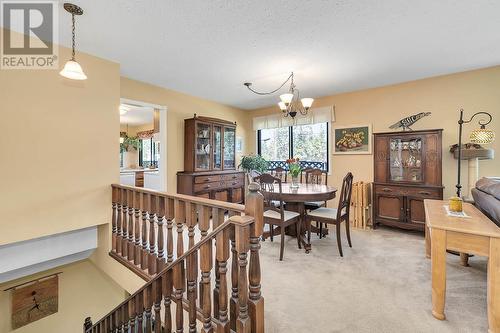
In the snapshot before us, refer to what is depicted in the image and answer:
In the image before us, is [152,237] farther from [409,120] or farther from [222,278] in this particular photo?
[409,120]

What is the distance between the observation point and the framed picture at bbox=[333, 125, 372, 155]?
429 cm

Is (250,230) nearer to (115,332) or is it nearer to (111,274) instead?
(115,332)

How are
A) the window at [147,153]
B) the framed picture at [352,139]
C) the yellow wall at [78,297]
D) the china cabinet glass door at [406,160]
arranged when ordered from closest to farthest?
the yellow wall at [78,297], the china cabinet glass door at [406,160], the framed picture at [352,139], the window at [147,153]

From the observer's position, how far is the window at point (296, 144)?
4.95m

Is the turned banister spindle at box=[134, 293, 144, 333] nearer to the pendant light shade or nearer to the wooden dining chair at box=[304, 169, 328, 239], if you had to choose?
the wooden dining chair at box=[304, 169, 328, 239]

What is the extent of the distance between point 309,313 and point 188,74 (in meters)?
3.39

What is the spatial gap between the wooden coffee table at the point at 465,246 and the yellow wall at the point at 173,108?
151 inches

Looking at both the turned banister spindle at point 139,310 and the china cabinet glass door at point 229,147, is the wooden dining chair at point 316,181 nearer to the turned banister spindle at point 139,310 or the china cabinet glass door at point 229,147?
the china cabinet glass door at point 229,147

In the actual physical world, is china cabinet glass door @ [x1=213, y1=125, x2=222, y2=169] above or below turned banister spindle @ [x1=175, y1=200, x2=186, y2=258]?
above

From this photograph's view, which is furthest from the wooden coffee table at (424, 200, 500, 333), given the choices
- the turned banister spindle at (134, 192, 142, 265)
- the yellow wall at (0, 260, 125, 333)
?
the yellow wall at (0, 260, 125, 333)

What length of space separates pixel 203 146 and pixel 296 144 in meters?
2.15

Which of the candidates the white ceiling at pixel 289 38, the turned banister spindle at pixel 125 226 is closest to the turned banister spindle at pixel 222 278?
the turned banister spindle at pixel 125 226

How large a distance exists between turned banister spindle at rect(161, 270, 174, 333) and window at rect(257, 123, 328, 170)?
4.05 meters

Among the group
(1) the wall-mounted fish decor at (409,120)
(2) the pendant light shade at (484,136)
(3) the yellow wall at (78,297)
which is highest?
(1) the wall-mounted fish decor at (409,120)
